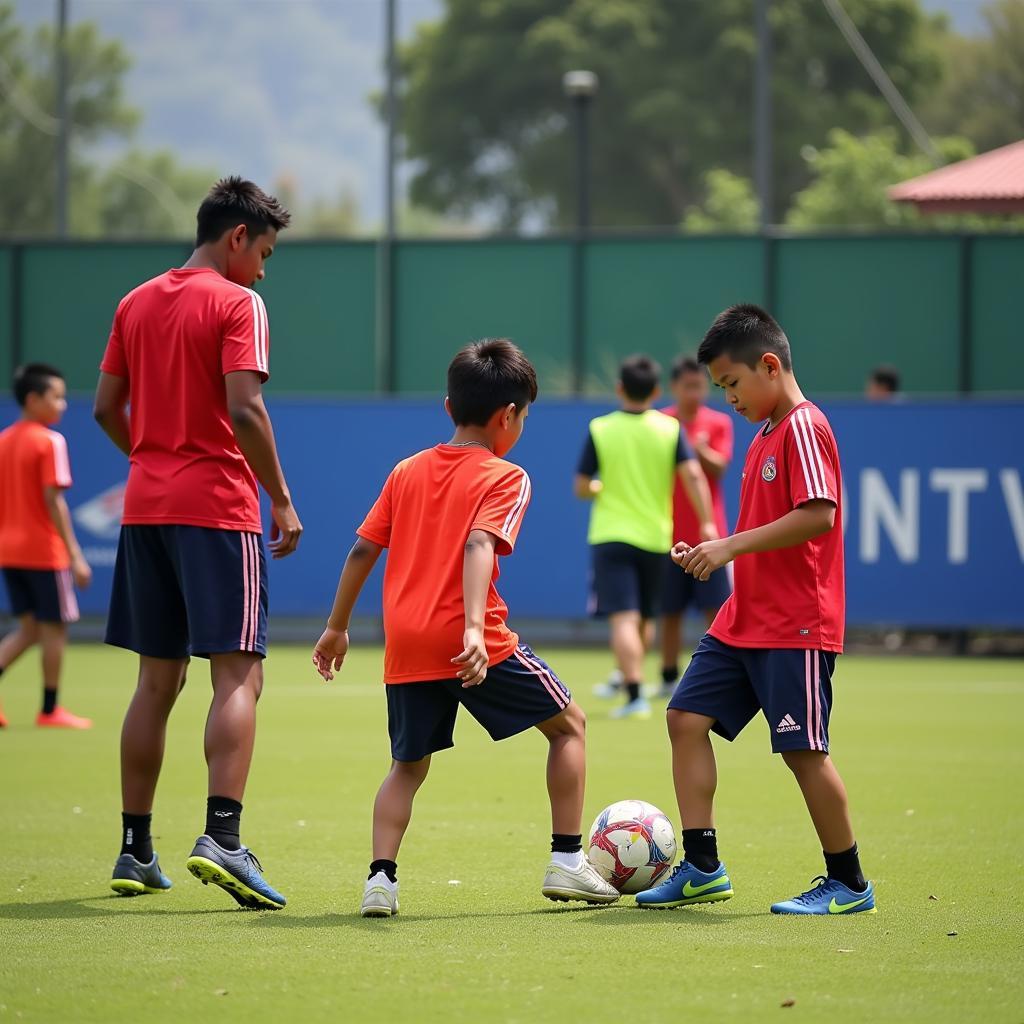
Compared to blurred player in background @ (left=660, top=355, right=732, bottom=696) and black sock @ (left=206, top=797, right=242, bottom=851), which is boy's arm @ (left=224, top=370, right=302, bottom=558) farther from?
blurred player in background @ (left=660, top=355, right=732, bottom=696)

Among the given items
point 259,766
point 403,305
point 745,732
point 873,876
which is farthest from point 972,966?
point 403,305

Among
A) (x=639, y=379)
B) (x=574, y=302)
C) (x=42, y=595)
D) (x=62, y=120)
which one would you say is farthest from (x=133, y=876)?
(x=62, y=120)

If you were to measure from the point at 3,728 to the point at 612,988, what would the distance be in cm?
733

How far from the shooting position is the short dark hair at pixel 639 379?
39.0 ft

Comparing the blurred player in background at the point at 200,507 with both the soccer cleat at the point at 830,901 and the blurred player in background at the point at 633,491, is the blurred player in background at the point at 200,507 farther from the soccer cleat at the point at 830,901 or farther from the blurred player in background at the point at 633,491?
the blurred player in background at the point at 633,491

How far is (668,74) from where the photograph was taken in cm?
6109

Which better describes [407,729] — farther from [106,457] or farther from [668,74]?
[668,74]

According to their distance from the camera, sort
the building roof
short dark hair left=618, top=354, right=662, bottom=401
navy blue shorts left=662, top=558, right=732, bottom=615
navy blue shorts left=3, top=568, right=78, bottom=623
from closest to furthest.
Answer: navy blue shorts left=3, top=568, right=78, bottom=623, short dark hair left=618, top=354, right=662, bottom=401, navy blue shorts left=662, top=558, right=732, bottom=615, the building roof

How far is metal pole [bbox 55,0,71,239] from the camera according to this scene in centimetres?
2600

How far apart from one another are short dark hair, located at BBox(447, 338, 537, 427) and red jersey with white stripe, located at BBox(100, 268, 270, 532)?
678 millimetres

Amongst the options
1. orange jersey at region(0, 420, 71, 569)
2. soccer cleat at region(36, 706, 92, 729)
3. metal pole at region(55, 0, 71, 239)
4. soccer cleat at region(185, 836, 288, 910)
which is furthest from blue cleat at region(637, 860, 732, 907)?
metal pole at region(55, 0, 71, 239)

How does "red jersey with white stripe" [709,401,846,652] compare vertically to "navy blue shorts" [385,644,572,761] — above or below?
above

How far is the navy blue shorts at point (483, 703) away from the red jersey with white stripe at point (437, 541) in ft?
0.20

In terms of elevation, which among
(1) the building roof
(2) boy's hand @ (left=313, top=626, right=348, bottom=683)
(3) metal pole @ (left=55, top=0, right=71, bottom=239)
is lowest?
(2) boy's hand @ (left=313, top=626, right=348, bottom=683)
